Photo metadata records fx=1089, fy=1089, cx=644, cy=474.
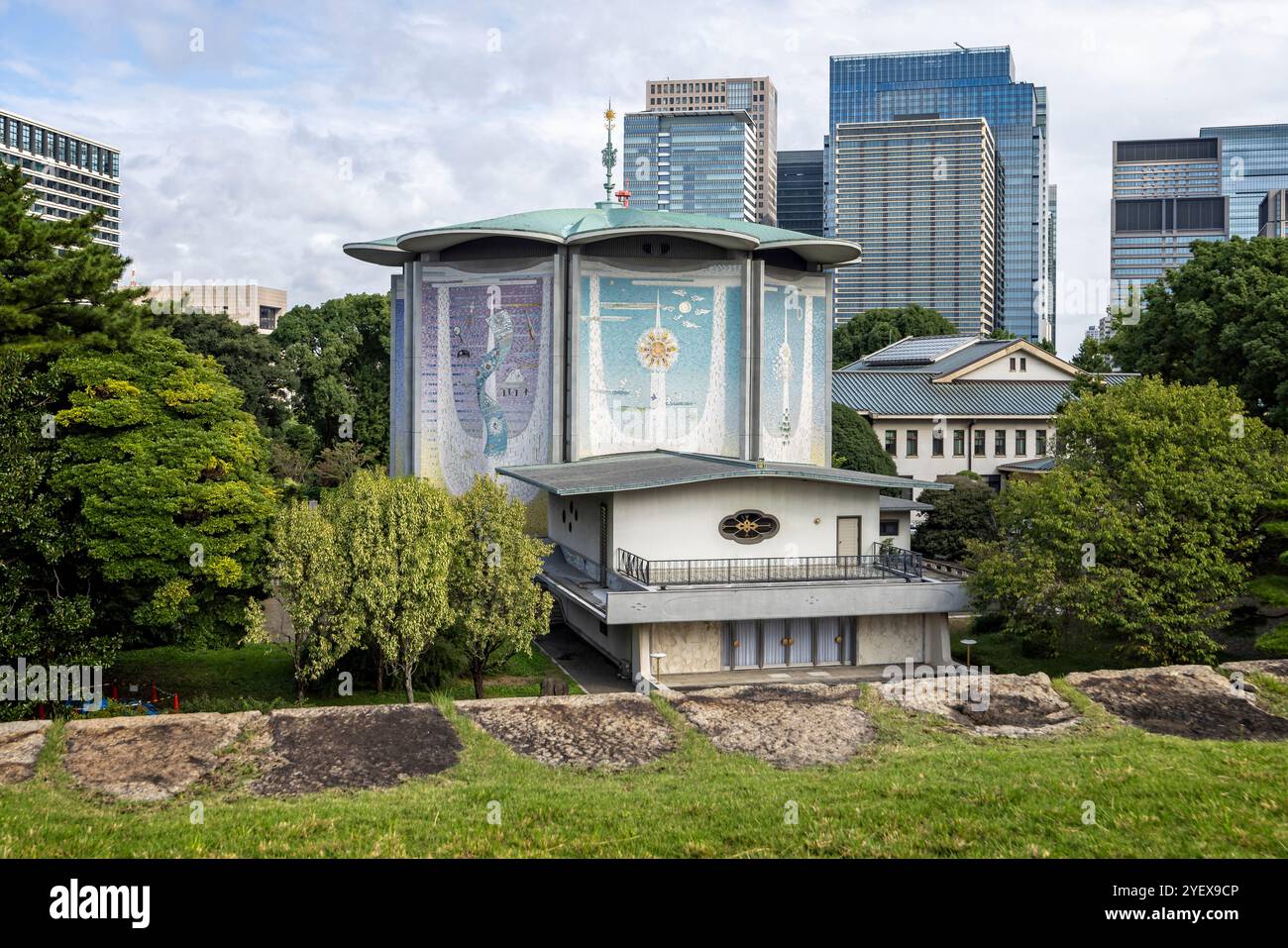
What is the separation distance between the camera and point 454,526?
74.4ft

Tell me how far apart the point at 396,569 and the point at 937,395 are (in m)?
38.2

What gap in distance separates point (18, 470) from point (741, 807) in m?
17.5

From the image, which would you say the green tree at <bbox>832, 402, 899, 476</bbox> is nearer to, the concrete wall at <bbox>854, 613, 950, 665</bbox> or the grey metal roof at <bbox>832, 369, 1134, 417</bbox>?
the grey metal roof at <bbox>832, 369, 1134, 417</bbox>

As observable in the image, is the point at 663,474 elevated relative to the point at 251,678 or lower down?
elevated

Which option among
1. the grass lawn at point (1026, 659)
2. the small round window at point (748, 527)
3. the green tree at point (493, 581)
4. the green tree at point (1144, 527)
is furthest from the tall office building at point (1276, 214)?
the green tree at point (493, 581)

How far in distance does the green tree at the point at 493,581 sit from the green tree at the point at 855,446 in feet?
73.5

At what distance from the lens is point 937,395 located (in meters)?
53.9

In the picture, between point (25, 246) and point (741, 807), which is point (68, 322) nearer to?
point (25, 246)

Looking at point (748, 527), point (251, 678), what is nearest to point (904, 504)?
point (748, 527)

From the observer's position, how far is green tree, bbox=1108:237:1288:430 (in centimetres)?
3106

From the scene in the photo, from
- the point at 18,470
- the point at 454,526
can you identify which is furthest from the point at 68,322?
the point at 454,526

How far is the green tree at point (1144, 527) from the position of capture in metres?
23.5

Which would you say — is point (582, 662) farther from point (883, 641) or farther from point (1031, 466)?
point (1031, 466)
